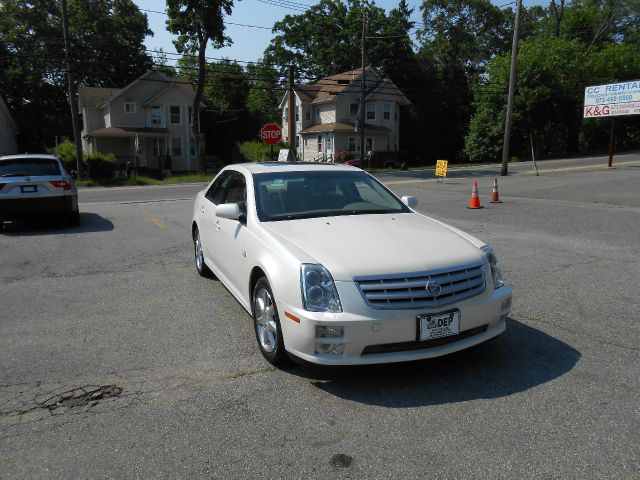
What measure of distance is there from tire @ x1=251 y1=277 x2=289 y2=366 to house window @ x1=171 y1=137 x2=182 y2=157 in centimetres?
4349

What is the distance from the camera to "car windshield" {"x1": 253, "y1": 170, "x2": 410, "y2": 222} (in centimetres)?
500

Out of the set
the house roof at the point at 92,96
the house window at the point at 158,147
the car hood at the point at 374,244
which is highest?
the house roof at the point at 92,96

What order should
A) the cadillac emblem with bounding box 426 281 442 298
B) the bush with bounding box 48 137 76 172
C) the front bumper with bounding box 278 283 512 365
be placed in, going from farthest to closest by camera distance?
the bush with bounding box 48 137 76 172
the cadillac emblem with bounding box 426 281 442 298
the front bumper with bounding box 278 283 512 365

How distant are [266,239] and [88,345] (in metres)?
1.88

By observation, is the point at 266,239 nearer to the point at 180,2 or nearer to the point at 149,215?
the point at 149,215

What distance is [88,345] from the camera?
4711mm

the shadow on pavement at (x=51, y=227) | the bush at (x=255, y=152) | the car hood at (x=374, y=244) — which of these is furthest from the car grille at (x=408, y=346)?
the bush at (x=255, y=152)

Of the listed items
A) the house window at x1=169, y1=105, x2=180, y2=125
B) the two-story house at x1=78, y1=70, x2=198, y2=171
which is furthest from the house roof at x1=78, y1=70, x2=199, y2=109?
the house window at x1=169, y1=105, x2=180, y2=125

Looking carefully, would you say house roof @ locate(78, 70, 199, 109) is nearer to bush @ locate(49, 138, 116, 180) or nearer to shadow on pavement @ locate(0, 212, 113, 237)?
bush @ locate(49, 138, 116, 180)

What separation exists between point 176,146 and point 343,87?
1579 cm

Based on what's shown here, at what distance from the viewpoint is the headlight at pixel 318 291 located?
143 inches

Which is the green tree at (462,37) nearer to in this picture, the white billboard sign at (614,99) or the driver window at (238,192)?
the white billboard sign at (614,99)

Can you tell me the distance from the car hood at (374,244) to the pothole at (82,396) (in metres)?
1.64

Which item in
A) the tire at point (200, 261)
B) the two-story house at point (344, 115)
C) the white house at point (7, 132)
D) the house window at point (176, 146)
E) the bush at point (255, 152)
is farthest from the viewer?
the two-story house at point (344, 115)
